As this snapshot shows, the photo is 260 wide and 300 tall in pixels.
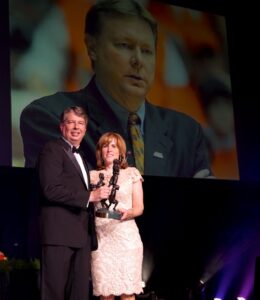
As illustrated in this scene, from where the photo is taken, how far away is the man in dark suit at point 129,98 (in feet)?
15.1

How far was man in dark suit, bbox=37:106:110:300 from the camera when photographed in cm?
261

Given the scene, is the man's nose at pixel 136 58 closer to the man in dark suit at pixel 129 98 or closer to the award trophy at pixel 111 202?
the man in dark suit at pixel 129 98

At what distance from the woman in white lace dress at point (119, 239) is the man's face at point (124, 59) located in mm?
1879

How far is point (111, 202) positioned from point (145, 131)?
2.09m

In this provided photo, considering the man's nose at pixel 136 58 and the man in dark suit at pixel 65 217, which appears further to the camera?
the man's nose at pixel 136 58

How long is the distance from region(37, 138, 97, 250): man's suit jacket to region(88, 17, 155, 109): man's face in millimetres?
2106

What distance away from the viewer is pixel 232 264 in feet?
18.1

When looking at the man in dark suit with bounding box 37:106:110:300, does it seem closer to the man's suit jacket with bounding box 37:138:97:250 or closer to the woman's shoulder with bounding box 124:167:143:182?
the man's suit jacket with bounding box 37:138:97:250

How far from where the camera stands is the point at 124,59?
4828 millimetres

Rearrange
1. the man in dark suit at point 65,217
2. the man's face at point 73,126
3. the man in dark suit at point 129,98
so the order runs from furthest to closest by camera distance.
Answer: the man in dark suit at point 129,98 < the man's face at point 73,126 < the man in dark suit at point 65,217

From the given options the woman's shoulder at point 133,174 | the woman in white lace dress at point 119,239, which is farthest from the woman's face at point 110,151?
the woman's shoulder at point 133,174

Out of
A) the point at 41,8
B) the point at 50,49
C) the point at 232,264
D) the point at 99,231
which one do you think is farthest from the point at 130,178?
the point at 232,264

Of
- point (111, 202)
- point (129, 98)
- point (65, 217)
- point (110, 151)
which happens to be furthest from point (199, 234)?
point (65, 217)

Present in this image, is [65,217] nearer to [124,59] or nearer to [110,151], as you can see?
[110,151]
